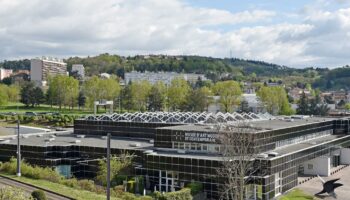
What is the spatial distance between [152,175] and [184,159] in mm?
5151

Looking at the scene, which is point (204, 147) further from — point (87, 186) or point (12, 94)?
point (12, 94)

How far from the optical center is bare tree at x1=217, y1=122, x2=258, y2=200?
47156 mm

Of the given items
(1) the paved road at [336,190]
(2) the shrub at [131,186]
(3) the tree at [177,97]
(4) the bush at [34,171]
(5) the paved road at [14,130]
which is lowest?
(1) the paved road at [336,190]

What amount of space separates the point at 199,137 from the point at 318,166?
19.7 metres

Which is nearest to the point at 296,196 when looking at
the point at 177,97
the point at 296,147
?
the point at 296,147

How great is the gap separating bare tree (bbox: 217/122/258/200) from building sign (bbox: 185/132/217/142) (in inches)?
151

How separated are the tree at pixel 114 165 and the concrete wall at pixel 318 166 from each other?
2520cm

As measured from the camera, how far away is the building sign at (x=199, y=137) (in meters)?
56.5

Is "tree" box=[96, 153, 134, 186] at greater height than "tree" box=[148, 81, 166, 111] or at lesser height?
lesser

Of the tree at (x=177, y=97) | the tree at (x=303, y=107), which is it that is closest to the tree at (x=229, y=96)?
the tree at (x=177, y=97)

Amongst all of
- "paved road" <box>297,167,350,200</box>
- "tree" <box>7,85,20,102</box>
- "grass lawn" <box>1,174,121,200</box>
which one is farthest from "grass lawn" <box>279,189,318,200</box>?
"tree" <box>7,85,20,102</box>

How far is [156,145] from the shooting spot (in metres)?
61.8

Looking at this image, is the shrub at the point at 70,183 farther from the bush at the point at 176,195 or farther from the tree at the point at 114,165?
the bush at the point at 176,195

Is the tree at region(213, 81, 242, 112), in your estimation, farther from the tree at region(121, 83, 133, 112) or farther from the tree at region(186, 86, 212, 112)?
the tree at region(121, 83, 133, 112)
